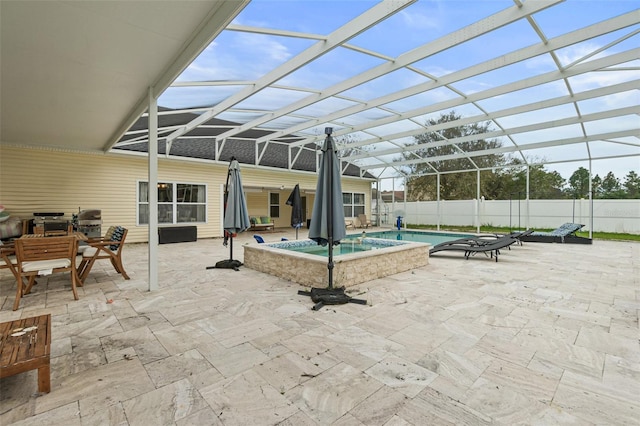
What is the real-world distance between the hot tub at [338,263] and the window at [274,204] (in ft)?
35.5

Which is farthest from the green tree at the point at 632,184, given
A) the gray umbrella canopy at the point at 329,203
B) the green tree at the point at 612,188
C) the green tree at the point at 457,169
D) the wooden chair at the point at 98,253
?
the wooden chair at the point at 98,253

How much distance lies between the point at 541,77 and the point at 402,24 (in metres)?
3.55

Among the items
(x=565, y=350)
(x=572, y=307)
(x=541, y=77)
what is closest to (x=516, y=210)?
A: (x=541, y=77)

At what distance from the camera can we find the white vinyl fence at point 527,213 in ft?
37.9

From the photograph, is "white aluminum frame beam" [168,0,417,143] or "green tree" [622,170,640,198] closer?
"white aluminum frame beam" [168,0,417,143]

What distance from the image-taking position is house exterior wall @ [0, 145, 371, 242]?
8.16m

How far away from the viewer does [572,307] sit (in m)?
3.67

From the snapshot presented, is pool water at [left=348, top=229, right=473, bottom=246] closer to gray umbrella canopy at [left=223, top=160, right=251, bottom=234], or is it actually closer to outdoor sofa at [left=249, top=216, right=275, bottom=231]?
outdoor sofa at [left=249, top=216, right=275, bottom=231]

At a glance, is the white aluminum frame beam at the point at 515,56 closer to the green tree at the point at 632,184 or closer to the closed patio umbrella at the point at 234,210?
the closed patio umbrella at the point at 234,210

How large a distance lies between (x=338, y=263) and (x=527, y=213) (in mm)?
10690

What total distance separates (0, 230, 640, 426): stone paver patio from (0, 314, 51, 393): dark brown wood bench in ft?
0.69

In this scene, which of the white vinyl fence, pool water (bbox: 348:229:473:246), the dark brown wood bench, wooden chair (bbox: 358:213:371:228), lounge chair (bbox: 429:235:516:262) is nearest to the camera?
the dark brown wood bench

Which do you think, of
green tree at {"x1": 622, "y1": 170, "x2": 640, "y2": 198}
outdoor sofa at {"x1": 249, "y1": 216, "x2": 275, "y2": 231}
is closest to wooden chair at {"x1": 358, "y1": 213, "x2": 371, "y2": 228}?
outdoor sofa at {"x1": 249, "y1": 216, "x2": 275, "y2": 231}

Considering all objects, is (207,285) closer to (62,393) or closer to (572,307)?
(62,393)
